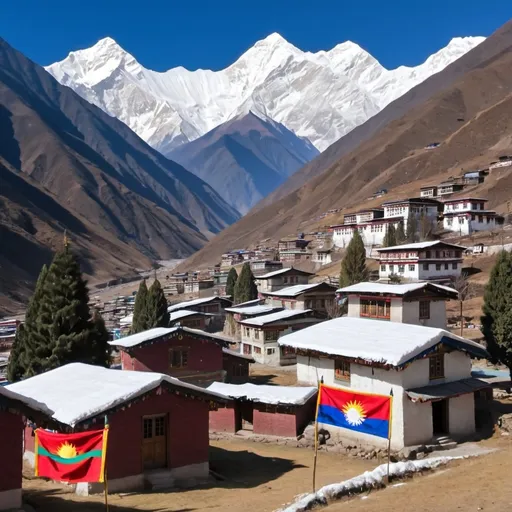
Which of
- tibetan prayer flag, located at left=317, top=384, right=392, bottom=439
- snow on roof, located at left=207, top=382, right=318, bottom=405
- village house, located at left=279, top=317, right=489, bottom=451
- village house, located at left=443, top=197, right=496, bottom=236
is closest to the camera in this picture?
tibetan prayer flag, located at left=317, top=384, right=392, bottom=439

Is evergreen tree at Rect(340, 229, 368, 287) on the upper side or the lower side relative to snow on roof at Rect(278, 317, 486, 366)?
upper

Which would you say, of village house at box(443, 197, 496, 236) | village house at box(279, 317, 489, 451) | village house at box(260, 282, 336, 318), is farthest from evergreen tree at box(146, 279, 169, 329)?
village house at box(443, 197, 496, 236)

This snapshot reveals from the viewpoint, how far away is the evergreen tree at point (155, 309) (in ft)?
165

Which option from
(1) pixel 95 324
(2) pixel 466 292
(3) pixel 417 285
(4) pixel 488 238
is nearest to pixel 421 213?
(4) pixel 488 238

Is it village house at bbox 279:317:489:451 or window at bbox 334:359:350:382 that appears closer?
village house at bbox 279:317:489:451

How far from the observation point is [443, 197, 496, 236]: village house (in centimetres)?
9175

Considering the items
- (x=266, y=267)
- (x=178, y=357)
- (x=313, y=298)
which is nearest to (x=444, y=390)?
(x=178, y=357)

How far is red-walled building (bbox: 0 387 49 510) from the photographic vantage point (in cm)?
1573

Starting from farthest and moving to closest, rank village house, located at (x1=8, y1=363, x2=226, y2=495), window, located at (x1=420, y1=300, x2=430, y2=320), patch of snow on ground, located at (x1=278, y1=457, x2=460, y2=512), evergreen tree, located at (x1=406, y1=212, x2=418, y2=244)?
evergreen tree, located at (x1=406, y1=212, x2=418, y2=244), window, located at (x1=420, y1=300, x2=430, y2=320), village house, located at (x1=8, y1=363, x2=226, y2=495), patch of snow on ground, located at (x1=278, y1=457, x2=460, y2=512)

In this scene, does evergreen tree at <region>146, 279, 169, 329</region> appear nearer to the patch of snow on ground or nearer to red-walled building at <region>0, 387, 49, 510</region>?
the patch of snow on ground

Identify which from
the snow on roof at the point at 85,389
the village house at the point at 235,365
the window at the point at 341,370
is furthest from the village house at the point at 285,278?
the snow on roof at the point at 85,389

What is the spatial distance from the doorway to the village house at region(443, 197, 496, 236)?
68.9 m

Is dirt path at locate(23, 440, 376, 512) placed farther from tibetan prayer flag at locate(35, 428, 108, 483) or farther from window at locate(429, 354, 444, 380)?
window at locate(429, 354, 444, 380)

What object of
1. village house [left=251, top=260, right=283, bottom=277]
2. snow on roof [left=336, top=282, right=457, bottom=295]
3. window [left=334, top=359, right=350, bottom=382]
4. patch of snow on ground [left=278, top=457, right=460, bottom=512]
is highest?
village house [left=251, top=260, right=283, bottom=277]
